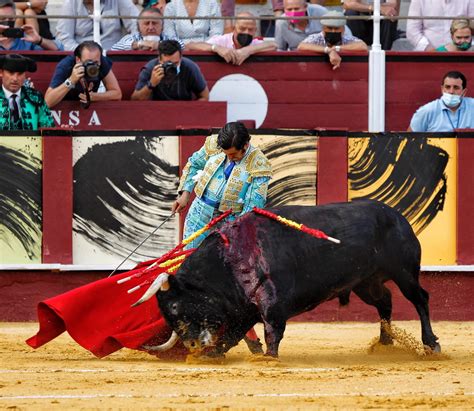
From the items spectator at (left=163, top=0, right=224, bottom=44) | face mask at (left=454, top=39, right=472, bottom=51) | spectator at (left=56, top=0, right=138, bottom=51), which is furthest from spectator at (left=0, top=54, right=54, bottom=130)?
Answer: face mask at (left=454, top=39, right=472, bottom=51)

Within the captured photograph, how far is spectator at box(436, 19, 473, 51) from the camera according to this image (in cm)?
1228

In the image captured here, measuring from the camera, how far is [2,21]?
38.2ft

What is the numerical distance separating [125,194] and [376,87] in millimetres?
2504

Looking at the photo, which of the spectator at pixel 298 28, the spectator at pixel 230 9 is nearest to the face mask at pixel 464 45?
the spectator at pixel 298 28

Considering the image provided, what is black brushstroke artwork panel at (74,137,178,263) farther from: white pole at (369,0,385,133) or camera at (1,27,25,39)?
white pole at (369,0,385,133)

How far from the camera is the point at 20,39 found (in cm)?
1187

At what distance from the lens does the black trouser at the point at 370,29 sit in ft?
41.3

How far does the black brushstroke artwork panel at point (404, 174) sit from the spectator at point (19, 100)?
2438mm

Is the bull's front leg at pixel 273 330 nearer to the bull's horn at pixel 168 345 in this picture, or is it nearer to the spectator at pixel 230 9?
the bull's horn at pixel 168 345

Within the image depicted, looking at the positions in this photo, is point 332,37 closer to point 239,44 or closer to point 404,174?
point 239,44

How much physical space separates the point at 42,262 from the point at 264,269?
3.23 metres

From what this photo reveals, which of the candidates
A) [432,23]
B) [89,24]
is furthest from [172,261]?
[432,23]

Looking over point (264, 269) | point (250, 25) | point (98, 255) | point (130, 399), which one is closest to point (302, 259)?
point (264, 269)

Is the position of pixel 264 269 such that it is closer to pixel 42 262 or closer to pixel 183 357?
pixel 183 357
